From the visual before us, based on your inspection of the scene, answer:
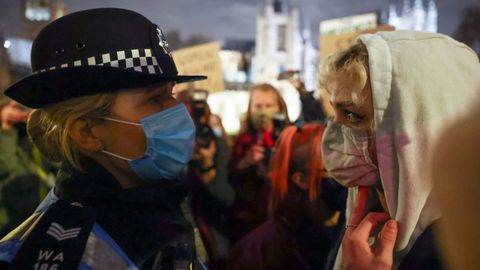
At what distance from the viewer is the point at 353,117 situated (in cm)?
162

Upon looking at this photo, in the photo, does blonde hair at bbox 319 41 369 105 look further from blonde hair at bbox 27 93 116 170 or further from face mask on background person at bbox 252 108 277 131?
face mask on background person at bbox 252 108 277 131

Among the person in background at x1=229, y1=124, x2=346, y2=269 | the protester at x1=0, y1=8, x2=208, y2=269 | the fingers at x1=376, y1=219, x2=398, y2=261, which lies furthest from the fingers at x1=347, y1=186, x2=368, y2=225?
the person in background at x1=229, y1=124, x2=346, y2=269

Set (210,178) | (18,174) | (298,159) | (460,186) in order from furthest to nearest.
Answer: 1. (18,174)
2. (210,178)
3. (298,159)
4. (460,186)

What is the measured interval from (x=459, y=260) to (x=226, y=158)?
12.8 feet

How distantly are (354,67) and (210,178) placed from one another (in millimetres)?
2834

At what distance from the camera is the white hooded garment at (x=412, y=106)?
137 centimetres

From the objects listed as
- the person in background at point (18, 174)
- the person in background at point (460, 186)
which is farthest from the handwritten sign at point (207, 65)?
the person in background at point (460, 186)

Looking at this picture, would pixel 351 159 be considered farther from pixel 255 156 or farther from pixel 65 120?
pixel 255 156

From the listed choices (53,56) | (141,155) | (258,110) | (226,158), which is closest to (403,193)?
(141,155)

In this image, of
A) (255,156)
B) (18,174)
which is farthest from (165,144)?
(18,174)

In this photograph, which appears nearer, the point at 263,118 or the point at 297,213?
the point at 297,213

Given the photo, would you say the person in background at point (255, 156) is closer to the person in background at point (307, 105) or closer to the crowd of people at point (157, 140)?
the person in background at point (307, 105)

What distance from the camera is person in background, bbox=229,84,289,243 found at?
12.0 feet

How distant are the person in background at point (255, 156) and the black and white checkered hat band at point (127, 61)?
7.01ft
